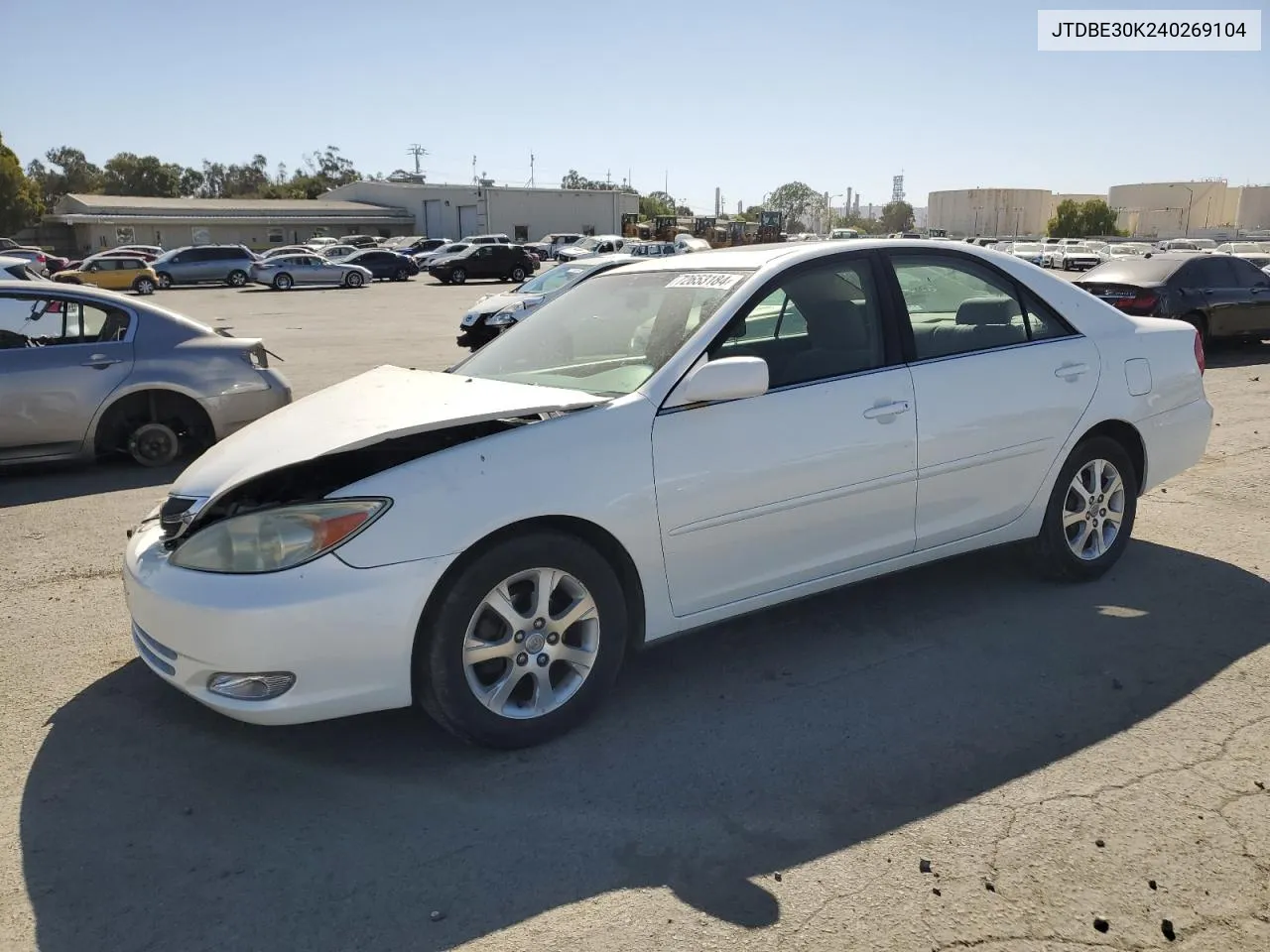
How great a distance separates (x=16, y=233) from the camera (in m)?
68.3

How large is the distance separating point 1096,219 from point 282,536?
109 meters

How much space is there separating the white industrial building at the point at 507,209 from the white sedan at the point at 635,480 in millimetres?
72904

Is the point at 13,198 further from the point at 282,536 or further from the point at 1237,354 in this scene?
the point at 282,536

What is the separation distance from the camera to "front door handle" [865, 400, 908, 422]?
4.10m

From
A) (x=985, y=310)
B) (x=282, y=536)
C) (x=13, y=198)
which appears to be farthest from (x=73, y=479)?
(x=13, y=198)

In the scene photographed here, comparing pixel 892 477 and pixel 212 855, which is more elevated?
pixel 892 477

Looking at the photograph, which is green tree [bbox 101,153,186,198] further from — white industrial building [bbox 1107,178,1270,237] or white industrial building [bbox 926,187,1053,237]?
white industrial building [bbox 1107,178,1270,237]

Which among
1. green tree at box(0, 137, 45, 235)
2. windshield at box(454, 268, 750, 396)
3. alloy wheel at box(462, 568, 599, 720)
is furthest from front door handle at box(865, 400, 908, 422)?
green tree at box(0, 137, 45, 235)

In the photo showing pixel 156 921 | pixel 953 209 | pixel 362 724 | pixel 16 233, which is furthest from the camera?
pixel 953 209

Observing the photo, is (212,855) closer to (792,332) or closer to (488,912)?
(488,912)

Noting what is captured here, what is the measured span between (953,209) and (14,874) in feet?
453

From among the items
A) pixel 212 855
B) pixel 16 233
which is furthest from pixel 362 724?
pixel 16 233

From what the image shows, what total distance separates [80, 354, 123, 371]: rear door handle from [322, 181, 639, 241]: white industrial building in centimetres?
6936

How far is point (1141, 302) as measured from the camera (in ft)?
44.2
